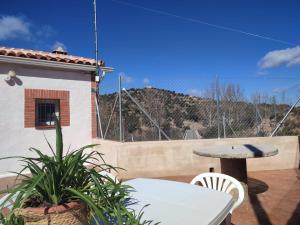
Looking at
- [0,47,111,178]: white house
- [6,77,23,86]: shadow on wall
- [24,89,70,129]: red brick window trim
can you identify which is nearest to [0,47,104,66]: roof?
[0,47,111,178]: white house

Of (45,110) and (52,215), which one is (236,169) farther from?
(45,110)

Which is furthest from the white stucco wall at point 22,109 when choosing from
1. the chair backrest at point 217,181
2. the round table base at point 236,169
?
the chair backrest at point 217,181

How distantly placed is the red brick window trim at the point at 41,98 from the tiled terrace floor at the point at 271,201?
3.77m

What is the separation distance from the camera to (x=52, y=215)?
142cm

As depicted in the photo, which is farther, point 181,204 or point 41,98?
point 41,98

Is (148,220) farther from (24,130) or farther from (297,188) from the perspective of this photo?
(24,130)

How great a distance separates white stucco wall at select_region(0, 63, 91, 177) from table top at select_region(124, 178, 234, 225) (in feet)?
20.0

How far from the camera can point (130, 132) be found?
7969 millimetres

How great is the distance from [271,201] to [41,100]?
650cm

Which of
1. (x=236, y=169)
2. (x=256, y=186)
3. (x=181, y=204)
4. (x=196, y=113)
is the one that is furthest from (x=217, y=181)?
(x=196, y=113)

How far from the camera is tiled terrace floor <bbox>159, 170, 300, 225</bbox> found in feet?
14.6

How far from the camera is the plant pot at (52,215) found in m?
1.42

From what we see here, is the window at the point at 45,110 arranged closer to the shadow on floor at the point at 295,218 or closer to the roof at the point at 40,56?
the roof at the point at 40,56

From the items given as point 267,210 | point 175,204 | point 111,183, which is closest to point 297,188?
point 267,210
